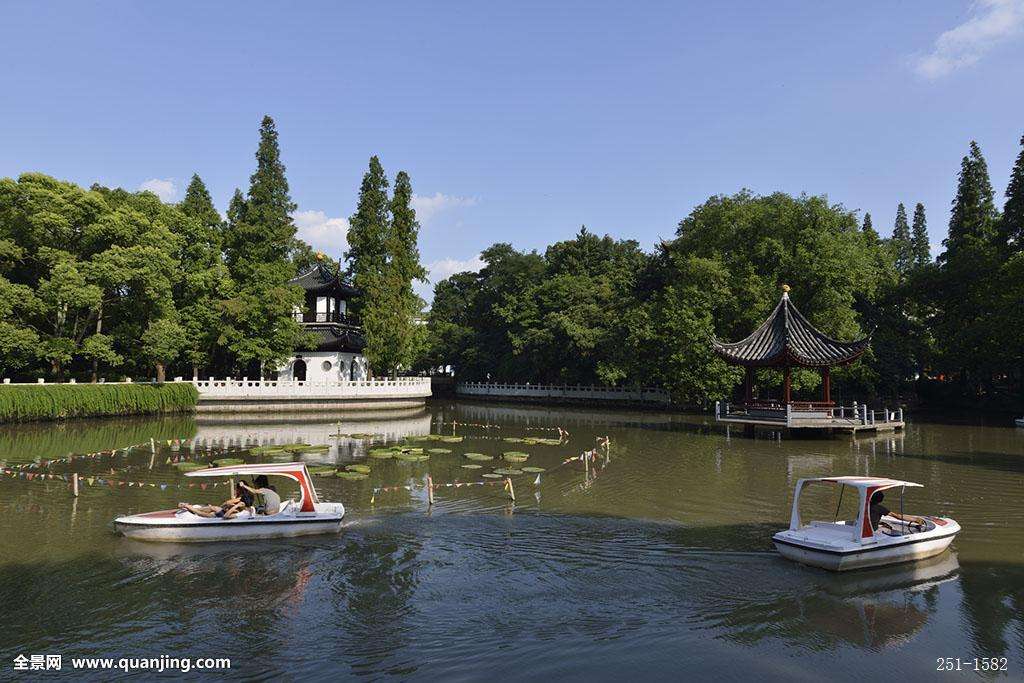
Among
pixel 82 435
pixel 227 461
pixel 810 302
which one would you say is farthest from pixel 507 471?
pixel 810 302

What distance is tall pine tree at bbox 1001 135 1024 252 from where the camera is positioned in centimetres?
4397

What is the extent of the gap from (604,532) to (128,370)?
4464 cm

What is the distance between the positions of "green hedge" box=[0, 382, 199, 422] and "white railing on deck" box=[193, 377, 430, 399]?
164cm

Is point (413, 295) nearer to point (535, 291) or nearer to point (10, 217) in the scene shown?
point (535, 291)

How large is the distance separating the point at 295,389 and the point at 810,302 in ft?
120

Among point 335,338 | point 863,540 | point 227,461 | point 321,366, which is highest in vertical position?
point 335,338

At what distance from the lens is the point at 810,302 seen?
41688mm

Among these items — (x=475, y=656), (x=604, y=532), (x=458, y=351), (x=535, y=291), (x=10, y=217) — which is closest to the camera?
(x=475, y=656)

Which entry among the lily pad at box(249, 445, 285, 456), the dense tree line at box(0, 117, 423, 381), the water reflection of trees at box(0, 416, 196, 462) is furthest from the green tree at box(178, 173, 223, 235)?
the lily pad at box(249, 445, 285, 456)

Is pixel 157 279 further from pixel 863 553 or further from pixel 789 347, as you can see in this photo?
pixel 863 553

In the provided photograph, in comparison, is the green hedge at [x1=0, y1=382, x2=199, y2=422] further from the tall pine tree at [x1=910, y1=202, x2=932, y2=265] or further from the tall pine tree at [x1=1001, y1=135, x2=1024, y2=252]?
the tall pine tree at [x1=910, y1=202, x2=932, y2=265]

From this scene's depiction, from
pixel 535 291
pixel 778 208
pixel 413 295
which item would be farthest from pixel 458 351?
pixel 778 208

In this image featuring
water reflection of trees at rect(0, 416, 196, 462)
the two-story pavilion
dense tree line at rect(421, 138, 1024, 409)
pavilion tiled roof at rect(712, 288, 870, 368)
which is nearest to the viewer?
water reflection of trees at rect(0, 416, 196, 462)

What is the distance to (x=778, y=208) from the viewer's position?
151ft
